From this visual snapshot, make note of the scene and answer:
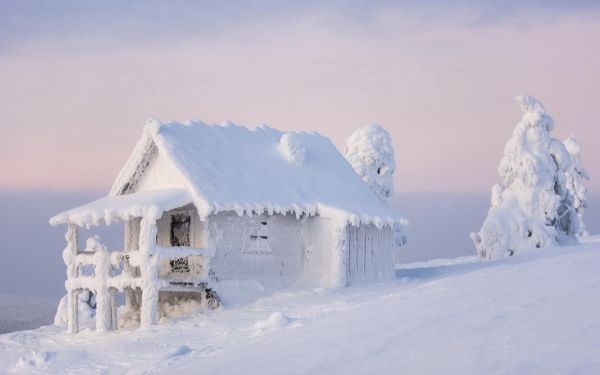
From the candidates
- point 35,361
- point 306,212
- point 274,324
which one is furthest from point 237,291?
point 274,324

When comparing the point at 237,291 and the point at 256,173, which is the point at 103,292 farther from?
the point at 256,173

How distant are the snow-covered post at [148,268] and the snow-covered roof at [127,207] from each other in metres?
0.40

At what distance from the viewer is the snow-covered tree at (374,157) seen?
41.4 meters

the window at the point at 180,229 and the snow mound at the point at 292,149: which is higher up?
the snow mound at the point at 292,149

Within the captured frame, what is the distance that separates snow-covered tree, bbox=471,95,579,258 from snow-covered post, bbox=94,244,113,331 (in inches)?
938

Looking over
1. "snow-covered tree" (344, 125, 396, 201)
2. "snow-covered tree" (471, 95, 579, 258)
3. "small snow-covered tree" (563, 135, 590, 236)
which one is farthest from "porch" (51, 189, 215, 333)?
"small snow-covered tree" (563, 135, 590, 236)

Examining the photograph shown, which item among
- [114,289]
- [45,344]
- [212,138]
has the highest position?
[212,138]

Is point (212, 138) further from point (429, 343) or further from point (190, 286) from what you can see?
point (429, 343)

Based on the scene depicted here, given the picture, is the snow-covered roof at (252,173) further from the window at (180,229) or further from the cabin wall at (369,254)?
the window at (180,229)

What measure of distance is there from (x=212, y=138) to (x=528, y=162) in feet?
66.6

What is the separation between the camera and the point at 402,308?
16.9 m

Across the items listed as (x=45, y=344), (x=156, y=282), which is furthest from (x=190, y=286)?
(x=45, y=344)

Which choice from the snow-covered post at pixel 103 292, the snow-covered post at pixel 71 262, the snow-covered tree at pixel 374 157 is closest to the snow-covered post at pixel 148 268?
the snow-covered post at pixel 103 292

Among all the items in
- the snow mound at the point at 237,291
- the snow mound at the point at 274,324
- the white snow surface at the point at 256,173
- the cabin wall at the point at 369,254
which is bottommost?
the snow mound at the point at 274,324
